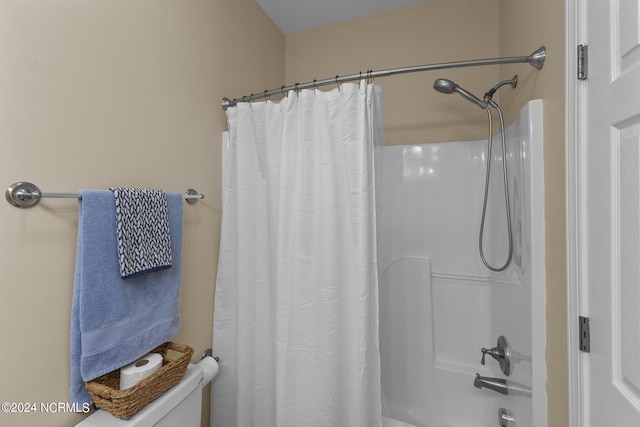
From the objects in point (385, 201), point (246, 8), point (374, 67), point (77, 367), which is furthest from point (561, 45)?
point (77, 367)

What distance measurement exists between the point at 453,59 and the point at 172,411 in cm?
218

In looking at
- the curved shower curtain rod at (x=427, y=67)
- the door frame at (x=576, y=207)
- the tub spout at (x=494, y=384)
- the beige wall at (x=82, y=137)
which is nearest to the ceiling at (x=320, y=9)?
the beige wall at (x=82, y=137)

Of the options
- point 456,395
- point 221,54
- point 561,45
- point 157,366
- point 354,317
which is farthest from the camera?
point 456,395

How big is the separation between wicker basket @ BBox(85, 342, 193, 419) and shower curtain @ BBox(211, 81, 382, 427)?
0.38 meters

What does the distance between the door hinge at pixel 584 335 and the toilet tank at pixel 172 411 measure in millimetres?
1210

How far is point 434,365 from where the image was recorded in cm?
164

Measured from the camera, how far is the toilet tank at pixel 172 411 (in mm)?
839

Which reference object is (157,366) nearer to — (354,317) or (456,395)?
(354,317)

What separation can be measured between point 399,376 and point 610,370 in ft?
4.06

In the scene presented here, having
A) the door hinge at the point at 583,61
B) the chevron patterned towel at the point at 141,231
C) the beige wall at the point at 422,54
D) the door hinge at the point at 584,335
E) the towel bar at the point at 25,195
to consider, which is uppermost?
the beige wall at the point at 422,54

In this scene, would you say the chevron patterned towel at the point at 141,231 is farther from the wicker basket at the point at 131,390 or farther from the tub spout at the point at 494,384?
the tub spout at the point at 494,384

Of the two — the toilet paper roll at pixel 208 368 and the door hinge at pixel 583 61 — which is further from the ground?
the door hinge at pixel 583 61

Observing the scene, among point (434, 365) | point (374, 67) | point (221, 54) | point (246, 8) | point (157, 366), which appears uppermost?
point (246, 8)

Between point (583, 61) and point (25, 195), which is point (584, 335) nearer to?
point (583, 61)
